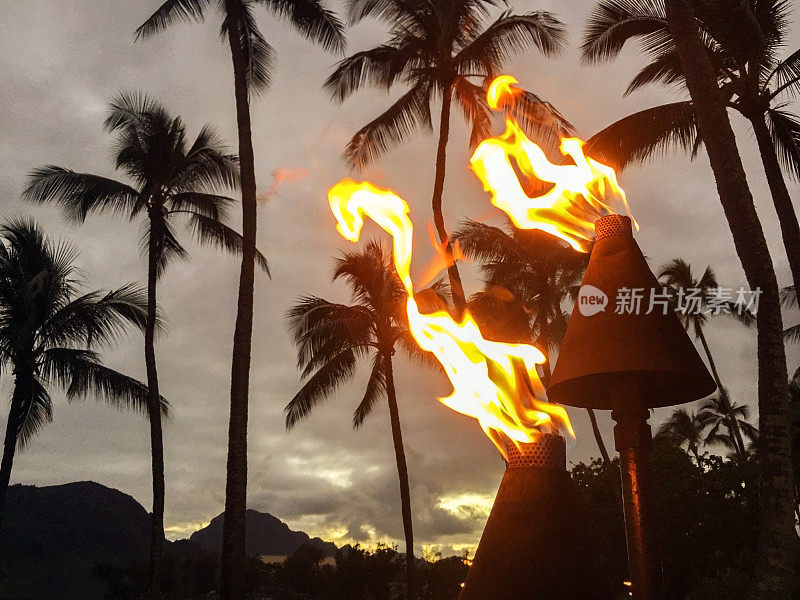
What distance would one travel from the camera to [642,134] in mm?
12367

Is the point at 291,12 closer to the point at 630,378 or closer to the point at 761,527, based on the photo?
the point at 761,527

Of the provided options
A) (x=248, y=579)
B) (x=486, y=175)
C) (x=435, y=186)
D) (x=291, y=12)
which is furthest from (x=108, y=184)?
(x=486, y=175)

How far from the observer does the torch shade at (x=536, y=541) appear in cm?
250

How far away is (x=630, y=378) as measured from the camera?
296 cm

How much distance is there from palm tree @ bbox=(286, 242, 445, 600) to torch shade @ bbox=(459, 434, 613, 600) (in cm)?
1726

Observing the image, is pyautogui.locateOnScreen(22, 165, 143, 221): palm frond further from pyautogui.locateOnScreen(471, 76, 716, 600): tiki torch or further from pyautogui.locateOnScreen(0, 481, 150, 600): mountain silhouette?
pyautogui.locateOnScreen(0, 481, 150, 600): mountain silhouette

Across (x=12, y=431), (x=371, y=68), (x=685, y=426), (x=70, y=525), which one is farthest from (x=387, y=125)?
(x=70, y=525)

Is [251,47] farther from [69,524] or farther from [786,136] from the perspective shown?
[69,524]

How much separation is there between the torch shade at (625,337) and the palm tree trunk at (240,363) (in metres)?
7.41

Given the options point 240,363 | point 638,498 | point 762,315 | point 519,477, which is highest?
point 240,363

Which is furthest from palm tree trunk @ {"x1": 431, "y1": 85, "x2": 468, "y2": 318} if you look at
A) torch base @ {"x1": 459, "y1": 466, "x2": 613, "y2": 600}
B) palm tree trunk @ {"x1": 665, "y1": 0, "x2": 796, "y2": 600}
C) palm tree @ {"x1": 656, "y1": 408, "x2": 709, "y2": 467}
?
palm tree @ {"x1": 656, "y1": 408, "x2": 709, "y2": 467}

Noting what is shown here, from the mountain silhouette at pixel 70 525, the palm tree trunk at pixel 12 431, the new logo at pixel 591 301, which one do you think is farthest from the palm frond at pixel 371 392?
the mountain silhouette at pixel 70 525

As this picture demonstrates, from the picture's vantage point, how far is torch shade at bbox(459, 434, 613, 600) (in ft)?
8.20

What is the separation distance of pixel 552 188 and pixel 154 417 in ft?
49.9
